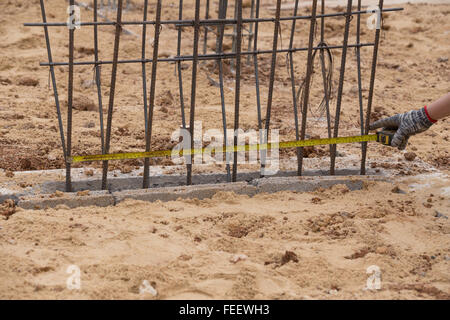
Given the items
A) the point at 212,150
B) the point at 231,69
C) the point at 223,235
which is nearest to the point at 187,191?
the point at 212,150

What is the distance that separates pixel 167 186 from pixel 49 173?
80 cm

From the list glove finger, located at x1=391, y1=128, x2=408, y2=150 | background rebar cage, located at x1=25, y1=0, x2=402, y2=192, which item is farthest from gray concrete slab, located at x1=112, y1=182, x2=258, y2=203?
glove finger, located at x1=391, y1=128, x2=408, y2=150

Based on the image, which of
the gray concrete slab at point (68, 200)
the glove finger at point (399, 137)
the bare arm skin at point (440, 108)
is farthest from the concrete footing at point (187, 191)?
the bare arm skin at point (440, 108)

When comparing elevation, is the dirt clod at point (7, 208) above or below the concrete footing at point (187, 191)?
below

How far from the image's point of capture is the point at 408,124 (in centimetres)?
400

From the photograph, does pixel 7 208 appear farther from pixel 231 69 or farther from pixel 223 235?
pixel 231 69

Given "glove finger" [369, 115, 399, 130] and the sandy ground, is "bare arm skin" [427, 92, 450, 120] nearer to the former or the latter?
"glove finger" [369, 115, 399, 130]

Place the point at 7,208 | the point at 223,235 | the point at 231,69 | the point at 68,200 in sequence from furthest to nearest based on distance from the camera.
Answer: the point at 231,69, the point at 68,200, the point at 7,208, the point at 223,235

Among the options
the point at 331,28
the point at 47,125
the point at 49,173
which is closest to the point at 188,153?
the point at 49,173

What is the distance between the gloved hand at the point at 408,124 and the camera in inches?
155

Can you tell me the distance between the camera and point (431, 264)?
3225 millimetres

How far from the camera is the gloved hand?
3936mm

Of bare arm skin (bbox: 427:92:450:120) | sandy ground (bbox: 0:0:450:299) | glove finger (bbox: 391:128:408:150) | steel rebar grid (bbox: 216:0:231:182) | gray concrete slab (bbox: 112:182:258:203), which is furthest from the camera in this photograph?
steel rebar grid (bbox: 216:0:231:182)

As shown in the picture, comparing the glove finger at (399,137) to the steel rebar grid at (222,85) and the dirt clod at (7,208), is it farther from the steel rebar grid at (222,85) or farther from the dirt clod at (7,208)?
the dirt clod at (7,208)
